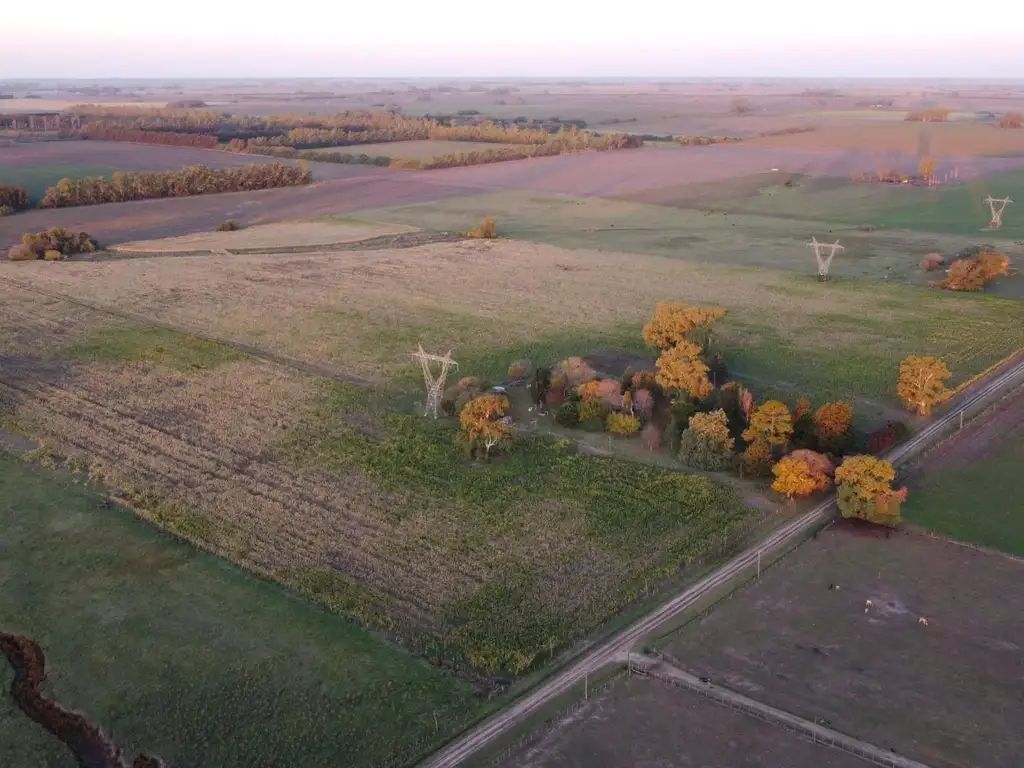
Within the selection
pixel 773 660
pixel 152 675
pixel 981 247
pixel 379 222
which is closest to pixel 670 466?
pixel 773 660

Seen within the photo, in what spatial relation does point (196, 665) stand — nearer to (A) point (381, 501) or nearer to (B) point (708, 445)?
(A) point (381, 501)

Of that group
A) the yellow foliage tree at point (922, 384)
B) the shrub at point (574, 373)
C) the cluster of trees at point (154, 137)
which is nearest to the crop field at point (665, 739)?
the shrub at point (574, 373)

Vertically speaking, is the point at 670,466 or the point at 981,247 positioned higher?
the point at 981,247

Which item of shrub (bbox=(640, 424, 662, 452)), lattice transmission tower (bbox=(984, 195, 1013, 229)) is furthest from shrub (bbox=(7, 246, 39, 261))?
lattice transmission tower (bbox=(984, 195, 1013, 229))

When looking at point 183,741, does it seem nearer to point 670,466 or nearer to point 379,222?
point 670,466

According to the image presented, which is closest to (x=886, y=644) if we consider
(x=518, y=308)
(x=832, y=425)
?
(x=832, y=425)

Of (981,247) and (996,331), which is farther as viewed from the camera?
(981,247)
